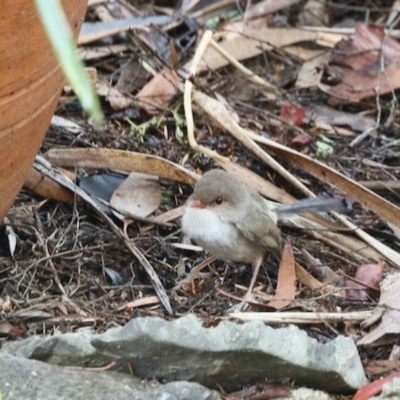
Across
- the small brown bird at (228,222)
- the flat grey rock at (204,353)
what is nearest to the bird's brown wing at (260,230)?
the small brown bird at (228,222)

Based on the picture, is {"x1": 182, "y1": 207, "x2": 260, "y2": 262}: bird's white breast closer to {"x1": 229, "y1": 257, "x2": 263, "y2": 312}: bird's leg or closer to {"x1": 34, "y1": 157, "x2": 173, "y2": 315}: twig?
{"x1": 229, "y1": 257, "x2": 263, "y2": 312}: bird's leg

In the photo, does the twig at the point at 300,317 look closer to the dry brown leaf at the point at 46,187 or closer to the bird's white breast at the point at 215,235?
the bird's white breast at the point at 215,235

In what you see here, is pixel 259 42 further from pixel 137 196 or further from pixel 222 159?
pixel 137 196

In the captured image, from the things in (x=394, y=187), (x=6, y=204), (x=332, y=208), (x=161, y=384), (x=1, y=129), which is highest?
(x=1, y=129)

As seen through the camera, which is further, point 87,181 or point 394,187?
point 394,187

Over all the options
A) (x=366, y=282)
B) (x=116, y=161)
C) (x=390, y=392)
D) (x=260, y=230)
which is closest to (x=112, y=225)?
(x=116, y=161)

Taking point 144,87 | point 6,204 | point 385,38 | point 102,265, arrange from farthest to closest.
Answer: point 385,38, point 144,87, point 102,265, point 6,204

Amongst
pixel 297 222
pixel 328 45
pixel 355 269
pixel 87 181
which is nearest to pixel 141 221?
pixel 87 181

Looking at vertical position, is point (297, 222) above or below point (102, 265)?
below

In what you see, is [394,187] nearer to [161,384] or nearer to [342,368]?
[342,368]
